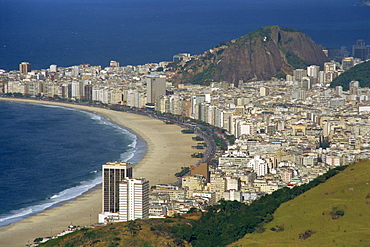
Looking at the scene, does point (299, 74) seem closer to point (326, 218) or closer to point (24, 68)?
point (24, 68)

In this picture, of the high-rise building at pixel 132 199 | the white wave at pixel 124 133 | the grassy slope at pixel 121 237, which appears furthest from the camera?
the white wave at pixel 124 133

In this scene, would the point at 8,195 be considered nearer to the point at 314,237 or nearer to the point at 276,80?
the point at 314,237

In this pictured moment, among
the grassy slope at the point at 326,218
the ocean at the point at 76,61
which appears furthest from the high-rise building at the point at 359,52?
the grassy slope at the point at 326,218

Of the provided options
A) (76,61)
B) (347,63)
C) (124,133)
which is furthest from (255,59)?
(124,133)

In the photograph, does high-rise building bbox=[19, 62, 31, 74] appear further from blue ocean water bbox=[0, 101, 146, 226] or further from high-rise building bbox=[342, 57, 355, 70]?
high-rise building bbox=[342, 57, 355, 70]

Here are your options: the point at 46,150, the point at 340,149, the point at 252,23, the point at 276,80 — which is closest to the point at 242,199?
the point at 340,149

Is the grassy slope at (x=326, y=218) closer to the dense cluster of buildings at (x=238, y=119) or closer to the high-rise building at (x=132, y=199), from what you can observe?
the high-rise building at (x=132, y=199)
